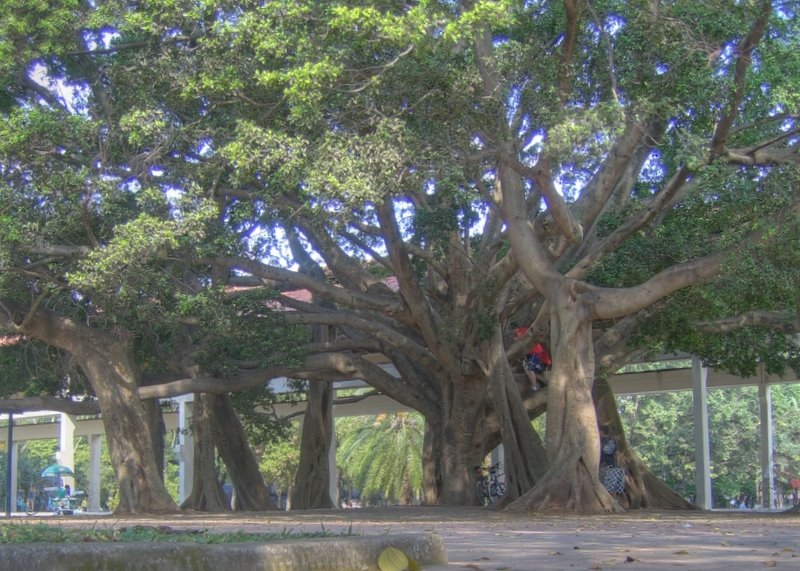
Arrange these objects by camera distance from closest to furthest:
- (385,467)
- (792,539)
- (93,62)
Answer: (792,539) → (93,62) → (385,467)

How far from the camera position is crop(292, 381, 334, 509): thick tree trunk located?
23.2 metres

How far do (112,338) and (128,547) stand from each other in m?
14.9

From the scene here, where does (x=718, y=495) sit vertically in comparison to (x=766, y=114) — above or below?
below

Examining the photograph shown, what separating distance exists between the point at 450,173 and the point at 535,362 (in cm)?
750

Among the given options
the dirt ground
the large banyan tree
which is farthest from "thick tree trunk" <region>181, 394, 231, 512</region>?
the dirt ground

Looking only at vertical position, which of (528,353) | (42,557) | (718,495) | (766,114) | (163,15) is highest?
(163,15)

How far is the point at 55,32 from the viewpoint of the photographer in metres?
16.2

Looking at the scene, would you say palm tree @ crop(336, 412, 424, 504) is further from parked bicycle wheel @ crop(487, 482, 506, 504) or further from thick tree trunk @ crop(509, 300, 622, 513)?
thick tree trunk @ crop(509, 300, 622, 513)

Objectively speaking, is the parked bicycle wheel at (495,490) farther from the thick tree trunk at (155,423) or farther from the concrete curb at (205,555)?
the concrete curb at (205,555)

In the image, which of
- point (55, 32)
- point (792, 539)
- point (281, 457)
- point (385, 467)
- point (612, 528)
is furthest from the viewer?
point (281, 457)

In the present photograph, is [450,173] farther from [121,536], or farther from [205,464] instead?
[205,464]

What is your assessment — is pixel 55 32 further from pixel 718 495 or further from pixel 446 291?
pixel 718 495

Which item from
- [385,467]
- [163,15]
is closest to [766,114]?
[163,15]

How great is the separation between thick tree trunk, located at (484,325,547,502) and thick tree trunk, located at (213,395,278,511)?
703cm
